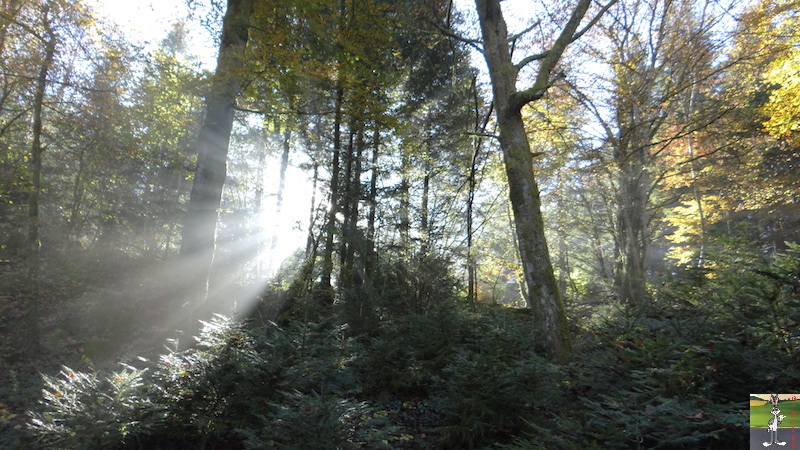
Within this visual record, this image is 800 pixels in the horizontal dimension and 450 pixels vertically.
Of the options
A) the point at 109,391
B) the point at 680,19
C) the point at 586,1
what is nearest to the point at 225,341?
the point at 109,391

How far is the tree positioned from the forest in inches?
1.7

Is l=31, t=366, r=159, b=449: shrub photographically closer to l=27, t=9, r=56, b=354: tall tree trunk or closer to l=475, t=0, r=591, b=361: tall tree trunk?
l=475, t=0, r=591, b=361: tall tree trunk

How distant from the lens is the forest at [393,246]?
2.95 metres

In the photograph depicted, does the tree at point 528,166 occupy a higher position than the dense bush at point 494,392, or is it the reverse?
the tree at point 528,166

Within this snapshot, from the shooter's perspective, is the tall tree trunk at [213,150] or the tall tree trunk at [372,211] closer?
the tall tree trunk at [213,150]

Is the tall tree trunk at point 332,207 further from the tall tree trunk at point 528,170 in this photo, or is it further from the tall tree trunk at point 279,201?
the tall tree trunk at point 279,201

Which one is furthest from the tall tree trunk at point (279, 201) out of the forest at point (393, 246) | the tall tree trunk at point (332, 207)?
the tall tree trunk at point (332, 207)

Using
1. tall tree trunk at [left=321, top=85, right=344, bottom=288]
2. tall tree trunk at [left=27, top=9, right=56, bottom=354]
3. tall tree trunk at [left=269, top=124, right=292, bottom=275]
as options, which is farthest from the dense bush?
tall tree trunk at [left=269, top=124, right=292, bottom=275]

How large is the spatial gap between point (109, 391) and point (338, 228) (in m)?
6.55

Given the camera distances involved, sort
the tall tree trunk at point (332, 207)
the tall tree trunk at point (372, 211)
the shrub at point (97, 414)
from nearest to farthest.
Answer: the shrub at point (97, 414) < the tall tree trunk at point (332, 207) < the tall tree trunk at point (372, 211)

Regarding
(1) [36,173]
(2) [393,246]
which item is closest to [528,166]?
(2) [393,246]

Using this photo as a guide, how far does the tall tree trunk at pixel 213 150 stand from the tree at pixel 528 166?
494 cm

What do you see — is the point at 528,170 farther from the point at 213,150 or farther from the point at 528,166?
the point at 213,150

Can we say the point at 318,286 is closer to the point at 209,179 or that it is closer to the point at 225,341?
the point at 209,179
